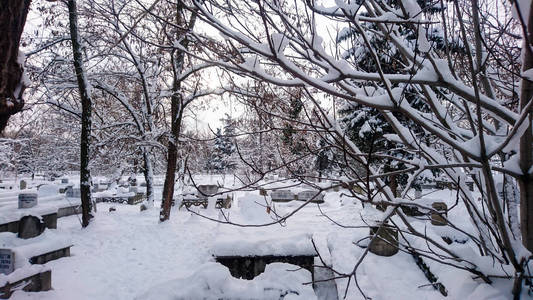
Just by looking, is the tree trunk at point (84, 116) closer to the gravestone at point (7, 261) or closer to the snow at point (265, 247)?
the gravestone at point (7, 261)

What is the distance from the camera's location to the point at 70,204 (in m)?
12.6

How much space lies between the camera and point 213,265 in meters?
4.17

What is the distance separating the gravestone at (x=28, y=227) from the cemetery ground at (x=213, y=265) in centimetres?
19

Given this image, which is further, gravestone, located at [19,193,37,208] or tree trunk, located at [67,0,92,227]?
gravestone, located at [19,193,37,208]

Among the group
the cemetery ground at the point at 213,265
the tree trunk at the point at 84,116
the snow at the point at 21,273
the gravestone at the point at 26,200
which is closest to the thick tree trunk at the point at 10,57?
the cemetery ground at the point at 213,265

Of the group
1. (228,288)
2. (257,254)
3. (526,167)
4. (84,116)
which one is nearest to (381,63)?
(526,167)

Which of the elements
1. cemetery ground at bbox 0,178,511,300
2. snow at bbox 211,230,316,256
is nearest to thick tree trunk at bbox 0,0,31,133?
cemetery ground at bbox 0,178,511,300

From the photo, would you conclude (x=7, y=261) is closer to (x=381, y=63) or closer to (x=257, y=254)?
(x=257, y=254)

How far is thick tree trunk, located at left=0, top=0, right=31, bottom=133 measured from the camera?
2131 mm

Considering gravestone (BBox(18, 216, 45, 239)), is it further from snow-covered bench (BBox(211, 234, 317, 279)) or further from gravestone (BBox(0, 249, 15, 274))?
snow-covered bench (BBox(211, 234, 317, 279))

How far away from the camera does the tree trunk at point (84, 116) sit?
9695 millimetres

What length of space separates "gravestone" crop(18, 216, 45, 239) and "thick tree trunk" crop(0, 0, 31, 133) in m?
6.30

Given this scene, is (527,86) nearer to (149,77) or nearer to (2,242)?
(2,242)

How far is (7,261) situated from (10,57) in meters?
4.93
